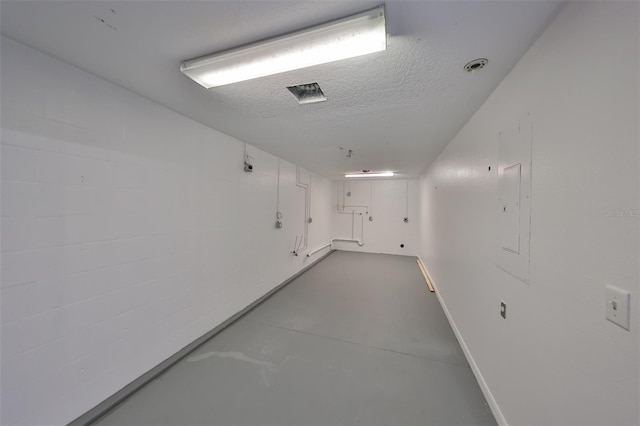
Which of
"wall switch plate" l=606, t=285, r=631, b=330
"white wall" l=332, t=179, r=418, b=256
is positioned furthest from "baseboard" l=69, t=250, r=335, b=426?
"white wall" l=332, t=179, r=418, b=256

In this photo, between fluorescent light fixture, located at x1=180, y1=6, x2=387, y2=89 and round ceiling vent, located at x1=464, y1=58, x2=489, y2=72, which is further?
round ceiling vent, located at x1=464, y1=58, x2=489, y2=72

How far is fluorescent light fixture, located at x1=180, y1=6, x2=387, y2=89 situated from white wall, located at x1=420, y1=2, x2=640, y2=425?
772 millimetres

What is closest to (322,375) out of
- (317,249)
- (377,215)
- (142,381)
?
(142,381)

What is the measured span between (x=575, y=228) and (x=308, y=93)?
1676 mm

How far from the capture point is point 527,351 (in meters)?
1.10

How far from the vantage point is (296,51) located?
1.08 m

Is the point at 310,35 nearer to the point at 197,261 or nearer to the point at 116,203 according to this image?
the point at 116,203

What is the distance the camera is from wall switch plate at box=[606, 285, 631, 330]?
2.07 feet

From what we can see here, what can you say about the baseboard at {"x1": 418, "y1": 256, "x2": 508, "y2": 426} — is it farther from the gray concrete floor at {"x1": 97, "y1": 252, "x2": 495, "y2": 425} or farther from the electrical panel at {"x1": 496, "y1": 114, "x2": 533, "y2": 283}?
the electrical panel at {"x1": 496, "y1": 114, "x2": 533, "y2": 283}

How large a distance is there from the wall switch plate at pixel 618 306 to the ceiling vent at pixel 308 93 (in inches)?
67.3

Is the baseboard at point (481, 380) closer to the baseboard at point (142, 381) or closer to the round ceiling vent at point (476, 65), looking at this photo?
the round ceiling vent at point (476, 65)

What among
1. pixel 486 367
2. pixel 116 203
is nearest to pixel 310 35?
pixel 116 203

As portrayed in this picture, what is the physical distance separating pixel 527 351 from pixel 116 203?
277 centimetres

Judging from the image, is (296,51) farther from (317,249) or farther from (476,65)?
(317,249)
